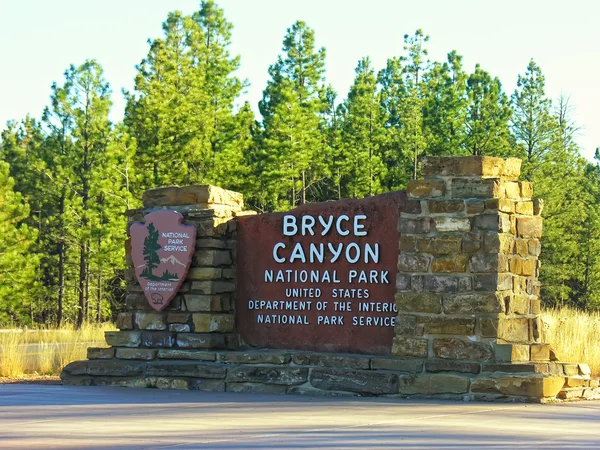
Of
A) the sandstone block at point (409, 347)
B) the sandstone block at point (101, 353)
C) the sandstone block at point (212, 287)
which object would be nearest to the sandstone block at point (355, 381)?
the sandstone block at point (409, 347)

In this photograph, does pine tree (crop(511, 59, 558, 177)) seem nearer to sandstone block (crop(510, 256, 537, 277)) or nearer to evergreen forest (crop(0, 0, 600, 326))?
evergreen forest (crop(0, 0, 600, 326))

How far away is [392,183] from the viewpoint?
163ft

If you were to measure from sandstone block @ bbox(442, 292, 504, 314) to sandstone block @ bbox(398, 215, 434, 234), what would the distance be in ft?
2.71

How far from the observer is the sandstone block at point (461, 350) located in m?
11.4

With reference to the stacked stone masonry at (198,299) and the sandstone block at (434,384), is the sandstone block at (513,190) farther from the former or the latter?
the stacked stone masonry at (198,299)

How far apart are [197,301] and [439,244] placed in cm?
346

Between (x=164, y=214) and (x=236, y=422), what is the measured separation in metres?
4.98

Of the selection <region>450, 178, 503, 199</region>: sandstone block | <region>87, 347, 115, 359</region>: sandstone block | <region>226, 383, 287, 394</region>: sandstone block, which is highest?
<region>450, 178, 503, 199</region>: sandstone block

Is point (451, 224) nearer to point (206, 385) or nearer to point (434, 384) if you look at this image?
point (434, 384)

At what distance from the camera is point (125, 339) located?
45.0 ft

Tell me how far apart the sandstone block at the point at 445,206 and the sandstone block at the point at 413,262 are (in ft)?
1.78

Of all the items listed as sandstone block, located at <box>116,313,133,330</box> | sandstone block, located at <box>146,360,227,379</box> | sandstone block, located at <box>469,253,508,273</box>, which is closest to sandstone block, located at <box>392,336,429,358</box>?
sandstone block, located at <box>469,253,508,273</box>

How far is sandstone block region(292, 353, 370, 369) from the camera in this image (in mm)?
11977

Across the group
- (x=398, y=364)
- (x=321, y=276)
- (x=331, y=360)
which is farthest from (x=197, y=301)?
(x=398, y=364)
